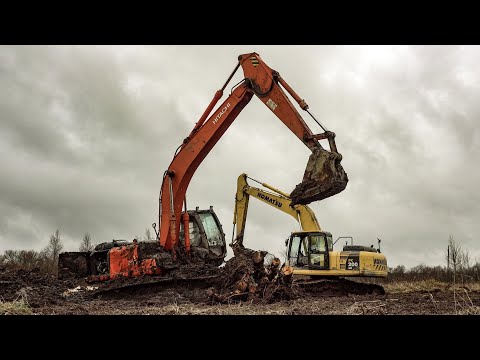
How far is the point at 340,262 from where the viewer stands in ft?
49.3

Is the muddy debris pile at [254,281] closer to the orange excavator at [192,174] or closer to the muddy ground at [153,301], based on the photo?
the muddy ground at [153,301]

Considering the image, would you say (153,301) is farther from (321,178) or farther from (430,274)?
(430,274)

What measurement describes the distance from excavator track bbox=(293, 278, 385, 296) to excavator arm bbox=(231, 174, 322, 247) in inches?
77.6

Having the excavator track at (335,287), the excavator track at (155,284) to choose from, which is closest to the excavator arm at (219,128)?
the excavator track at (155,284)

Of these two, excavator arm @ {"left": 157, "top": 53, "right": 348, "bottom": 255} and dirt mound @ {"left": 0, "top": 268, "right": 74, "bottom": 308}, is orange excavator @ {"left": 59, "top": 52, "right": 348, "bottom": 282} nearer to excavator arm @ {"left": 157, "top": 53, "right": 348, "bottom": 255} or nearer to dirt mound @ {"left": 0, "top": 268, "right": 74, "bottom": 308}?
excavator arm @ {"left": 157, "top": 53, "right": 348, "bottom": 255}

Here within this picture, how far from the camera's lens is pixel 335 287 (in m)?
15.0

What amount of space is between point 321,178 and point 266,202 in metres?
7.39

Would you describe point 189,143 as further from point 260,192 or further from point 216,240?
point 260,192

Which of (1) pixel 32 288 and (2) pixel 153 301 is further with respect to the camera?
(1) pixel 32 288

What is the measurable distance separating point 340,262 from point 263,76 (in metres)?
5.81

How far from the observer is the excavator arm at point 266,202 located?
16.5 meters

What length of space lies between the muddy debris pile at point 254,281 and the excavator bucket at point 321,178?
165 cm

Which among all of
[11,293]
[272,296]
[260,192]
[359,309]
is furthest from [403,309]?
[260,192]

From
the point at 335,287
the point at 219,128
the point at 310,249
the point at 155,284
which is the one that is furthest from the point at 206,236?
the point at 335,287
